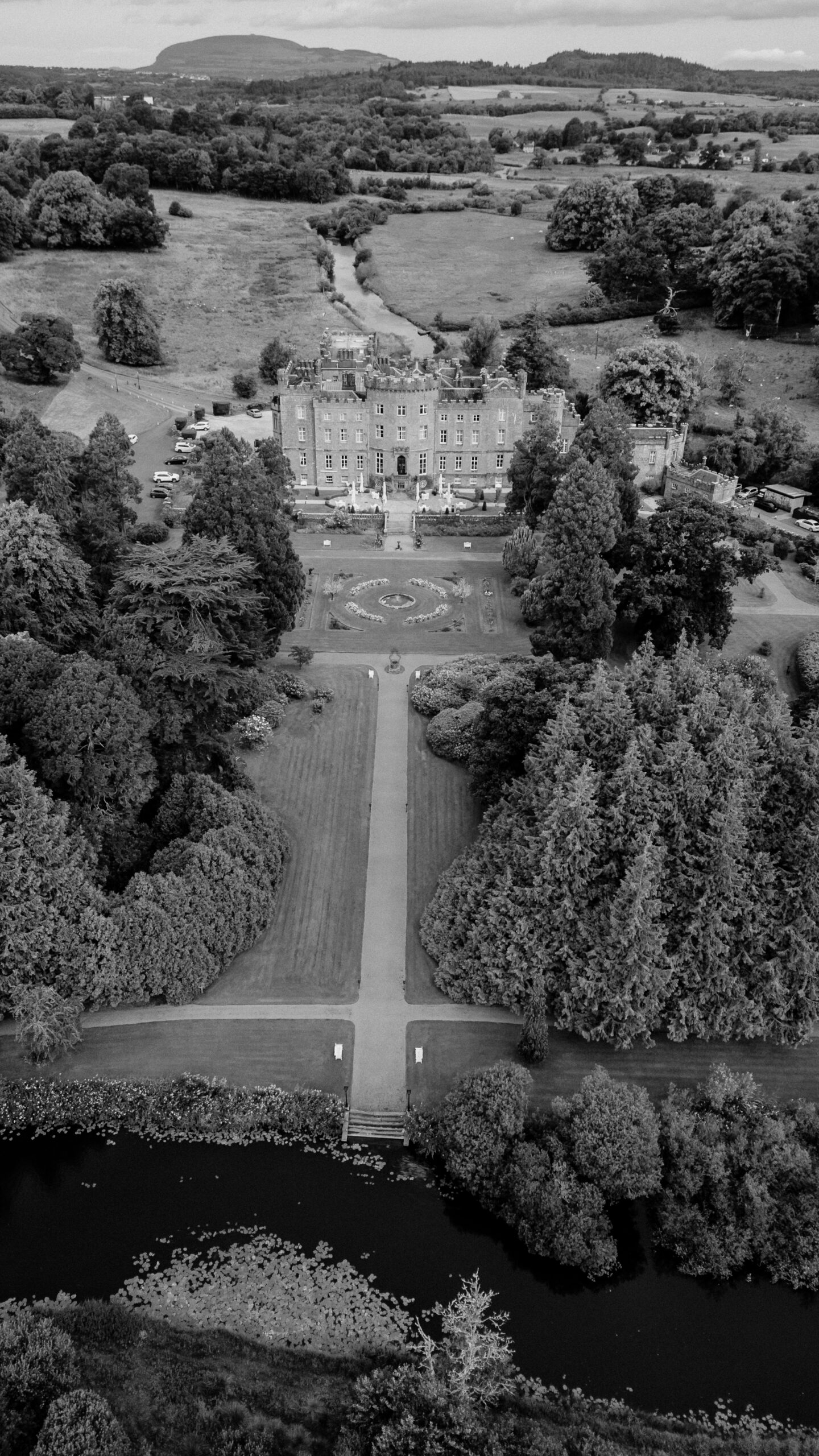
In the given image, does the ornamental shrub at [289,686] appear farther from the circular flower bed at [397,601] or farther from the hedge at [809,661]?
the hedge at [809,661]

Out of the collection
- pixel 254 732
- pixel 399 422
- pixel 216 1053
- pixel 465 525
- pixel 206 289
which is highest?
pixel 206 289

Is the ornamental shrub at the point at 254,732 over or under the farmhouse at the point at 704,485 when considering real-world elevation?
under

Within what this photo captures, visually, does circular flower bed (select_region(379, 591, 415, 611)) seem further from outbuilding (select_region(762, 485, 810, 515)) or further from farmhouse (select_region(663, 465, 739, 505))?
outbuilding (select_region(762, 485, 810, 515))

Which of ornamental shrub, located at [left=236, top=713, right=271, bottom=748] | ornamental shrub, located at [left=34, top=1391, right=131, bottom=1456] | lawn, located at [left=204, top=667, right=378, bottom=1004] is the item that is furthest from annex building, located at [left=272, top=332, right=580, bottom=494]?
ornamental shrub, located at [left=34, top=1391, right=131, bottom=1456]

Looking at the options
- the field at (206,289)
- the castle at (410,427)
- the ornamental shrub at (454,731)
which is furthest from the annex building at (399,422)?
the field at (206,289)

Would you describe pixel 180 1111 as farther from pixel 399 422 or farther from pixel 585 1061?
pixel 399 422

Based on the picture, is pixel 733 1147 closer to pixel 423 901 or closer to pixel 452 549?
pixel 423 901

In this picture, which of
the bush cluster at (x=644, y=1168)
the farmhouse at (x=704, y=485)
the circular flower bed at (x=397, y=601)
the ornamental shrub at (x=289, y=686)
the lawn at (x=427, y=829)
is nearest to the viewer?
the bush cluster at (x=644, y=1168)

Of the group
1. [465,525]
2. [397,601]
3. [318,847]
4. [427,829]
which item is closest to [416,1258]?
[318,847]
